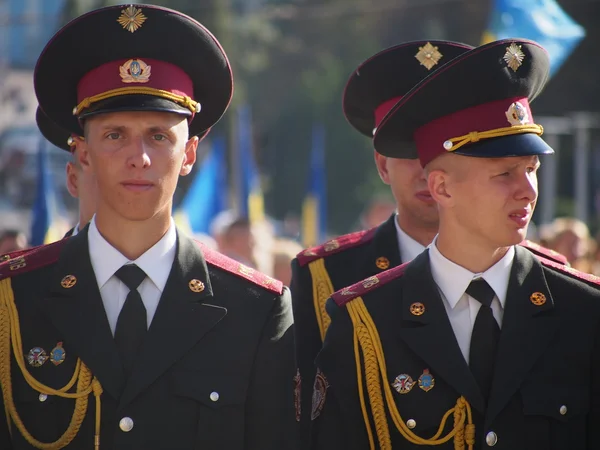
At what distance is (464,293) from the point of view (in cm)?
381

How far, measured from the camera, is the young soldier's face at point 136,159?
373cm

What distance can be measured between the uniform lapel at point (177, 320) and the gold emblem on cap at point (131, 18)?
791 mm

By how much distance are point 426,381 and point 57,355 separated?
1255 mm

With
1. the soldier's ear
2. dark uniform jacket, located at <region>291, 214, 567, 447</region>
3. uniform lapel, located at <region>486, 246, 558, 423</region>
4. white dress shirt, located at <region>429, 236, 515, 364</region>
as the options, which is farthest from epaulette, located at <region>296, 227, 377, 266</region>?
uniform lapel, located at <region>486, 246, 558, 423</region>

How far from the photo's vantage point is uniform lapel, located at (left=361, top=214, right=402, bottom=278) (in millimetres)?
5031

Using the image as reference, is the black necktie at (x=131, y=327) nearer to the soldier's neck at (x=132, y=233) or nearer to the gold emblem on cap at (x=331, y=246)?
the soldier's neck at (x=132, y=233)

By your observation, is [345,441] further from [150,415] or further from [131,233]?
[131,233]

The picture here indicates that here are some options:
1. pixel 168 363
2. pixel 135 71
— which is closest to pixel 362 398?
pixel 168 363

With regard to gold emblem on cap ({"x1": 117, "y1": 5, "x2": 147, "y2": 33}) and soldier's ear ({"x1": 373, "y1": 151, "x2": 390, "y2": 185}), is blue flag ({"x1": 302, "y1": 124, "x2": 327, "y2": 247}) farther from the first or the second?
gold emblem on cap ({"x1": 117, "y1": 5, "x2": 147, "y2": 33})

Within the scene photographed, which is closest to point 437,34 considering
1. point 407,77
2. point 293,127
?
point 293,127

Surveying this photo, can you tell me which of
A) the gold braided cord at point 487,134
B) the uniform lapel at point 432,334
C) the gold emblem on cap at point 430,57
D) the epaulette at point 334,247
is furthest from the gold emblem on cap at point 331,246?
the gold braided cord at point 487,134

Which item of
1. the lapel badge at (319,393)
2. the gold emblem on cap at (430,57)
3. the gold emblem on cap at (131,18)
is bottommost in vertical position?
the lapel badge at (319,393)

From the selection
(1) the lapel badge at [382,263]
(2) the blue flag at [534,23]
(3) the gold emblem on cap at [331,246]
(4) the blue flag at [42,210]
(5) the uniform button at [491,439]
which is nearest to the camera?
(5) the uniform button at [491,439]

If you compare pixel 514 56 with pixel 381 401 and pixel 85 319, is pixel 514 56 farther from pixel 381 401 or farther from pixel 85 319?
pixel 85 319
